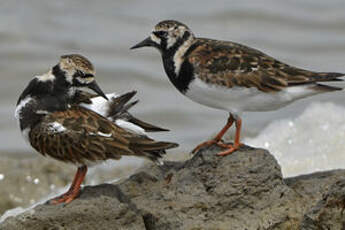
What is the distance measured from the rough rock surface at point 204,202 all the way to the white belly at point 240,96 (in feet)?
1.44

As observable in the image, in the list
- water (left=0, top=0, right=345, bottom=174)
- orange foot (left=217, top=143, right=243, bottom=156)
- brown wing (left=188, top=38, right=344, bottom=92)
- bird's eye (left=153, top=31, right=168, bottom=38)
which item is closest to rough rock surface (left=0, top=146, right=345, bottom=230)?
orange foot (left=217, top=143, right=243, bottom=156)

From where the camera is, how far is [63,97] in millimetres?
5730

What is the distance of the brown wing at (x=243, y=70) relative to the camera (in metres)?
5.81

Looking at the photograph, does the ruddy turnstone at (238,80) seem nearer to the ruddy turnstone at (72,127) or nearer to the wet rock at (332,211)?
the ruddy turnstone at (72,127)

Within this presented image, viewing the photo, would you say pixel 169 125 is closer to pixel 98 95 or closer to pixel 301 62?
pixel 301 62

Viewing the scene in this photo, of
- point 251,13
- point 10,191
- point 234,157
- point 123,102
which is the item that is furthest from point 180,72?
point 251,13

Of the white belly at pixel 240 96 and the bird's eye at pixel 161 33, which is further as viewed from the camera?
the bird's eye at pixel 161 33

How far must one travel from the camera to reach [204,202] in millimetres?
5145

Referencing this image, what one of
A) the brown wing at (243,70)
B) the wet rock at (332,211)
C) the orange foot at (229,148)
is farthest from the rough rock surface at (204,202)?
the brown wing at (243,70)

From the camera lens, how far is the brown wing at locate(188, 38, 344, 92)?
581cm

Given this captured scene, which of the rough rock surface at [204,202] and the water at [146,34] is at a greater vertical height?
the rough rock surface at [204,202]

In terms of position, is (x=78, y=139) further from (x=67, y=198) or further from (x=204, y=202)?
(x=204, y=202)

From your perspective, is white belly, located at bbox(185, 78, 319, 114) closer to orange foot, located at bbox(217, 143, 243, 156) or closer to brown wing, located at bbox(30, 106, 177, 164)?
orange foot, located at bbox(217, 143, 243, 156)

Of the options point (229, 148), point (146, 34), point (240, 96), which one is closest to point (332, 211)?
point (229, 148)
